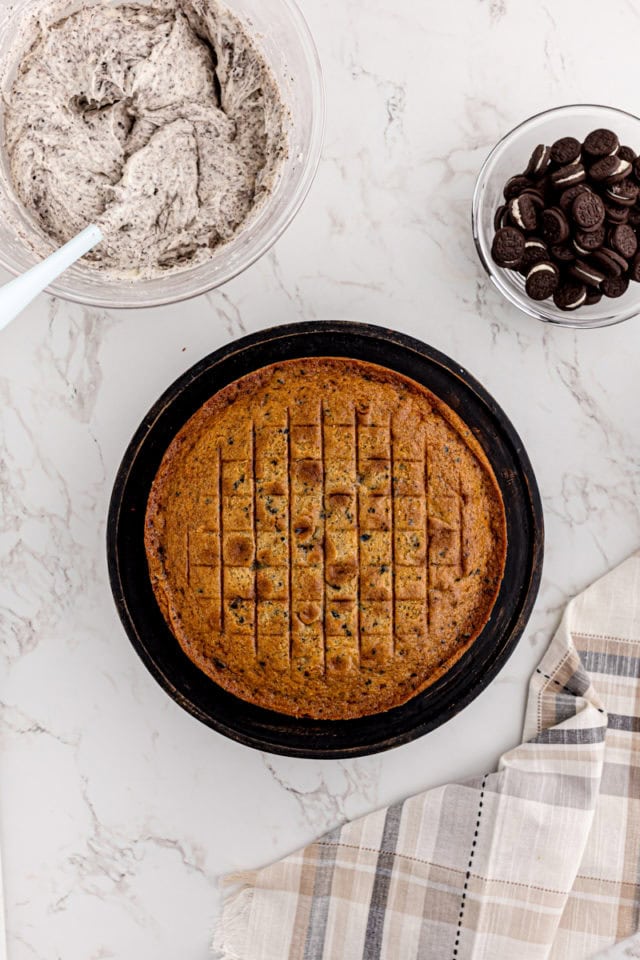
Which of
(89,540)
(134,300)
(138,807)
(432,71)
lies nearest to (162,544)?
(89,540)

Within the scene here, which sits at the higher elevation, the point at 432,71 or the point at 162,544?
the point at 432,71

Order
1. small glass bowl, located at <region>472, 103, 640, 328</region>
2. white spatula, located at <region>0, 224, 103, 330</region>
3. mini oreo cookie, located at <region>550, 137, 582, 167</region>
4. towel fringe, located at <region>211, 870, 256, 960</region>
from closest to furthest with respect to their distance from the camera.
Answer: white spatula, located at <region>0, 224, 103, 330</region> < mini oreo cookie, located at <region>550, 137, 582, 167</region> < small glass bowl, located at <region>472, 103, 640, 328</region> < towel fringe, located at <region>211, 870, 256, 960</region>

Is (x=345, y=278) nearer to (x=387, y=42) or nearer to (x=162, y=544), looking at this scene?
(x=387, y=42)

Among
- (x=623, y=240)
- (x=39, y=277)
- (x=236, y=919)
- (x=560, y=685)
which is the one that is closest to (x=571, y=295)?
(x=623, y=240)

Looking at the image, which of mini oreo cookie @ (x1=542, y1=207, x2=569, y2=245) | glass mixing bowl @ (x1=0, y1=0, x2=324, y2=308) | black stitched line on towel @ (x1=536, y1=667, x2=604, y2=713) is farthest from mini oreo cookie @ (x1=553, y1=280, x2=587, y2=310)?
black stitched line on towel @ (x1=536, y1=667, x2=604, y2=713)

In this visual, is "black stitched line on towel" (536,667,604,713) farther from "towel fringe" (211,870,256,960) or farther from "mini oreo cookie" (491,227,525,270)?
"mini oreo cookie" (491,227,525,270)

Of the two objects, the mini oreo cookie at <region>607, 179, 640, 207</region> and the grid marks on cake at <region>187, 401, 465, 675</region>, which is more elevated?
the mini oreo cookie at <region>607, 179, 640, 207</region>

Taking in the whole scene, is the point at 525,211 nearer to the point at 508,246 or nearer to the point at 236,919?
the point at 508,246
